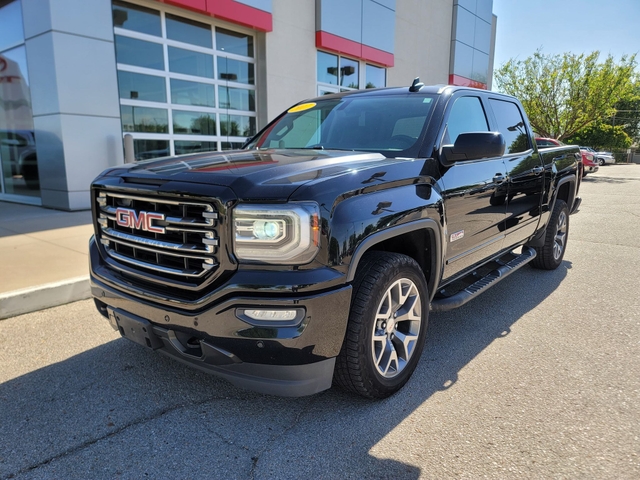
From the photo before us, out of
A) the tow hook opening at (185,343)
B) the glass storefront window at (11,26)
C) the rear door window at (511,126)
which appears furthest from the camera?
the glass storefront window at (11,26)

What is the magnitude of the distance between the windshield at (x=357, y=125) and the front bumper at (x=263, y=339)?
1372 millimetres

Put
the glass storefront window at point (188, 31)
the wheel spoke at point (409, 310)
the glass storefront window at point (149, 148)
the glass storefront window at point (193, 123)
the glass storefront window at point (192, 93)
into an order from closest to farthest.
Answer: the wheel spoke at point (409, 310) < the glass storefront window at point (149, 148) < the glass storefront window at point (188, 31) < the glass storefront window at point (192, 93) < the glass storefront window at point (193, 123)

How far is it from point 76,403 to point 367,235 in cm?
195

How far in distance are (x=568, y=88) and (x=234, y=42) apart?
2339 cm

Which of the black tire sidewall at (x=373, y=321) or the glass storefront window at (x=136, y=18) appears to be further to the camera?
the glass storefront window at (x=136, y=18)

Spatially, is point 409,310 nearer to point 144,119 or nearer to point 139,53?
point 144,119

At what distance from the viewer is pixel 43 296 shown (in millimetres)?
4152

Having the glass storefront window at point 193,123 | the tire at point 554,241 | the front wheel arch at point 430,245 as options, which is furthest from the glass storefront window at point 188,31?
the front wheel arch at point 430,245

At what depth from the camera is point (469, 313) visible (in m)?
4.19

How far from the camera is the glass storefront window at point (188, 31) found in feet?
32.6

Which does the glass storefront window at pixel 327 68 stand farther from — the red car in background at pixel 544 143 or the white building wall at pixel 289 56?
the red car in background at pixel 544 143

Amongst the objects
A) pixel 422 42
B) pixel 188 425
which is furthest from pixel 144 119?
pixel 422 42

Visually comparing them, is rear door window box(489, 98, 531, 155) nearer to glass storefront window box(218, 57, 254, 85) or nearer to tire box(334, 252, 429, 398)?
tire box(334, 252, 429, 398)

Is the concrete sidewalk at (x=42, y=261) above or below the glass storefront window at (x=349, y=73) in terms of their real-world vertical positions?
below
